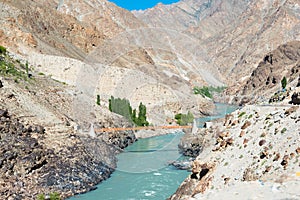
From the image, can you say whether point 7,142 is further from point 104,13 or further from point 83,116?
point 104,13

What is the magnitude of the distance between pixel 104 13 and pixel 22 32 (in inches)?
2619

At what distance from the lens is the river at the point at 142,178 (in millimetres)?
21266

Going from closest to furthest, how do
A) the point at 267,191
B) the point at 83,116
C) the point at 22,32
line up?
the point at 267,191 → the point at 83,116 → the point at 22,32

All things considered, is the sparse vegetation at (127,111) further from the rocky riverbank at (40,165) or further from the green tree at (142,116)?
the rocky riverbank at (40,165)

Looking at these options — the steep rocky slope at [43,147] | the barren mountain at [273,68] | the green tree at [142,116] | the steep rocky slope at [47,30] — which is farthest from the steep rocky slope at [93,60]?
the barren mountain at [273,68]

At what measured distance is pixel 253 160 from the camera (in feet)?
32.8

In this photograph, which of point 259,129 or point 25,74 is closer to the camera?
point 259,129

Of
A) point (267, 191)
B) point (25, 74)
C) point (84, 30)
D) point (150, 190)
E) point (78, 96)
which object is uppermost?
point (84, 30)

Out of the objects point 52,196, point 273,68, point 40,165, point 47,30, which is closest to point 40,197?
point 52,196

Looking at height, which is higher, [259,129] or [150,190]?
[259,129]

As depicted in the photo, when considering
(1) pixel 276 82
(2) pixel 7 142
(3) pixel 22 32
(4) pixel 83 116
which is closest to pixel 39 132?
(2) pixel 7 142

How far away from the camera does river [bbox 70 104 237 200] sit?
21.3m

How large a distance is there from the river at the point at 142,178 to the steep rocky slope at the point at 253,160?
8.82 meters

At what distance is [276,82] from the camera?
88312 millimetres
